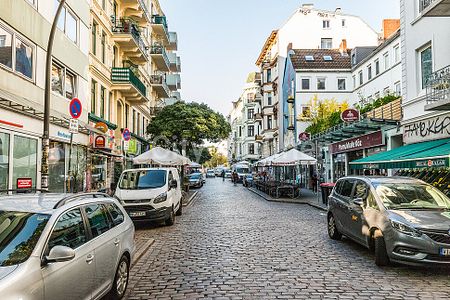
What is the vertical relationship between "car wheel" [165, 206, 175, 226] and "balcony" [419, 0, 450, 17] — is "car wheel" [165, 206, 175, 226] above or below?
below

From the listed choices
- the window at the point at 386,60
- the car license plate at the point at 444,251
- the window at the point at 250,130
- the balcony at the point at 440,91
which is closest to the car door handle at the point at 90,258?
the car license plate at the point at 444,251

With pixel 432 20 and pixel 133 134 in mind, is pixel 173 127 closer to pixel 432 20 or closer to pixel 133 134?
pixel 133 134

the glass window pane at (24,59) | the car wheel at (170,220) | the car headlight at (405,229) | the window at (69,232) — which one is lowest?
the car wheel at (170,220)

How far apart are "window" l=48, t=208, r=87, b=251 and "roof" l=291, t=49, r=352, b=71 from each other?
40.9 metres

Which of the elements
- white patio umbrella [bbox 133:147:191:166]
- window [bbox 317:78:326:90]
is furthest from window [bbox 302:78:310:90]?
white patio umbrella [bbox 133:147:191:166]

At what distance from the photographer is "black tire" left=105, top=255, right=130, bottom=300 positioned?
18.6 ft

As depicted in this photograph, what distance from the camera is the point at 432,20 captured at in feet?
53.2

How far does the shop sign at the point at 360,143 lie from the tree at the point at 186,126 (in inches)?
381

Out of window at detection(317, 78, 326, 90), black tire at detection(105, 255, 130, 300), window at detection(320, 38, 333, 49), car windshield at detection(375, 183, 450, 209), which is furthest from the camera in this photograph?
window at detection(320, 38, 333, 49)

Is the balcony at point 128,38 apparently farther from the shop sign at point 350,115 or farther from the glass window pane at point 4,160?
the glass window pane at point 4,160

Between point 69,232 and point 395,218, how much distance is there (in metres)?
5.47

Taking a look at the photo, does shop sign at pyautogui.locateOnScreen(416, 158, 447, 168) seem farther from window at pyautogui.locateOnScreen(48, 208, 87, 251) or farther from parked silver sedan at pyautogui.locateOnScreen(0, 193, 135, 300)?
window at pyautogui.locateOnScreen(48, 208, 87, 251)

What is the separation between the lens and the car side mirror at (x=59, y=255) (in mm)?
3963

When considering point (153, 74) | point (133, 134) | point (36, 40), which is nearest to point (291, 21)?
point (153, 74)
